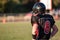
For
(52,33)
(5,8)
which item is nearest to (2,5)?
(5,8)

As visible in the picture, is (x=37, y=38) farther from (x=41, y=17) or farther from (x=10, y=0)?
(x=10, y=0)

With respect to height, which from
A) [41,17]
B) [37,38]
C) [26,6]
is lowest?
[26,6]

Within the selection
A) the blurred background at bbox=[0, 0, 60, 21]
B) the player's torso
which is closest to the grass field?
the player's torso

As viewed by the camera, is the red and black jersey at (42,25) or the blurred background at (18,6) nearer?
the red and black jersey at (42,25)

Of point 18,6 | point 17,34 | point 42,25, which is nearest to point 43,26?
point 42,25

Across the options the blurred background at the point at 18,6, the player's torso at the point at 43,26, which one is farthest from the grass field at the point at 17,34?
the blurred background at the point at 18,6

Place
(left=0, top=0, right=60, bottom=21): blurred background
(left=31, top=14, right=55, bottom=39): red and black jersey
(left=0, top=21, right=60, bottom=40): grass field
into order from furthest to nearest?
1. (left=0, top=0, right=60, bottom=21): blurred background
2. (left=0, top=21, right=60, bottom=40): grass field
3. (left=31, top=14, right=55, bottom=39): red and black jersey

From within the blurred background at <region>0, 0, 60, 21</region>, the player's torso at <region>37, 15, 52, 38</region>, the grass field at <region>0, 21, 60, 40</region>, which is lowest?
the blurred background at <region>0, 0, 60, 21</region>

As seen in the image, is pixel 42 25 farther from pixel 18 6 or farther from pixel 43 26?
pixel 18 6

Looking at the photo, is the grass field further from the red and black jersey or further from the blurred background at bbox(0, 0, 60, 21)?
the blurred background at bbox(0, 0, 60, 21)

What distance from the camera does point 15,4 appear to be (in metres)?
67.7


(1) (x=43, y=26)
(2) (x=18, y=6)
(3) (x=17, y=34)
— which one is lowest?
(2) (x=18, y=6)

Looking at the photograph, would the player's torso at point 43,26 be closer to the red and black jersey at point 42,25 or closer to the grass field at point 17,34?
the red and black jersey at point 42,25

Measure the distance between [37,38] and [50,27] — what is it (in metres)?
0.33
